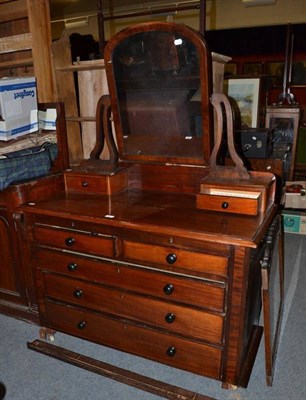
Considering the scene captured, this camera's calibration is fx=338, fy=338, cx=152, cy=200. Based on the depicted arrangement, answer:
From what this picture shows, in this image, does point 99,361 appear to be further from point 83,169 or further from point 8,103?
point 8,103

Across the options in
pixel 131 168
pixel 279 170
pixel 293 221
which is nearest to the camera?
pixel 131 168

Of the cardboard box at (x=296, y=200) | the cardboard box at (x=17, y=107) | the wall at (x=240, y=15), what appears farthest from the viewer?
the wall at (x=240, y=15)

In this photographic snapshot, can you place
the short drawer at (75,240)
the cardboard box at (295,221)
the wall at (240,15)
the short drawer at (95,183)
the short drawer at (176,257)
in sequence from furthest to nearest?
1. the wall at (240,15)
2. the cardboard box at (295,221)
3. the short drawer at (95,183)
4. the short drawer at (75,240)
5. the short drawer at (176,257)

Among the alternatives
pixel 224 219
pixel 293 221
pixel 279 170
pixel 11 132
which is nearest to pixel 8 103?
pixel 11 132

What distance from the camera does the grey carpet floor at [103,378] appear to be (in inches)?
63.7

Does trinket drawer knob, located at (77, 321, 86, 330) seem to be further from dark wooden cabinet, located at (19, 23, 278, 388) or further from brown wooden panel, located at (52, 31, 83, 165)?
brown wooden panel, located at (52, 31, 83, 165)

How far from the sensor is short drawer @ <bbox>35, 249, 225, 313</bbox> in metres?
1.44

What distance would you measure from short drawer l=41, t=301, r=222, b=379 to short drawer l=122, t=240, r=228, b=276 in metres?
0.37

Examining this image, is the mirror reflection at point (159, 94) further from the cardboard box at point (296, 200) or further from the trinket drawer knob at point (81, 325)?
the cardboard box at point (296, 200)

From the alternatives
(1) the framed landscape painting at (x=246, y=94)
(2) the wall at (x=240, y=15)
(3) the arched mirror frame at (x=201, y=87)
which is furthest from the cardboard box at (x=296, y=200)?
(2) the wall at (x=240, y=15)

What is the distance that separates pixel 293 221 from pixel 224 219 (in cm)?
217

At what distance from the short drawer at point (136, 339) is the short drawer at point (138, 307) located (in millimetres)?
47

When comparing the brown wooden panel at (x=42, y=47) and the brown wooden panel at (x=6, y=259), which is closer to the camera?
the brown wooden panel at (x=6, y=259)

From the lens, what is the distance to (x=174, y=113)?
1.77m
